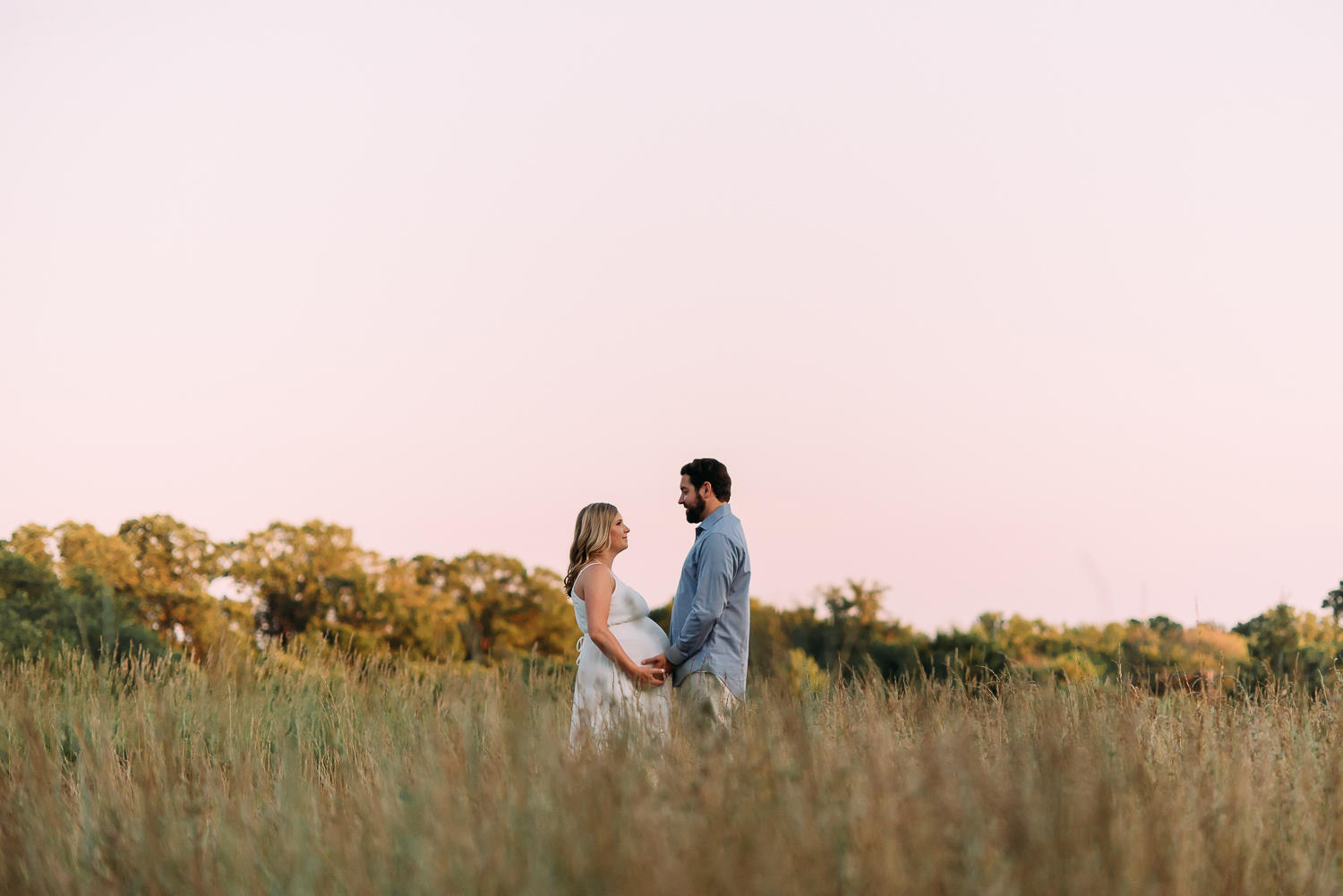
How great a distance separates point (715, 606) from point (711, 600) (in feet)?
0.13

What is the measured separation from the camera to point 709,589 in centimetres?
530

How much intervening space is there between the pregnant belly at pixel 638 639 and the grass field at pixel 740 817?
712mm

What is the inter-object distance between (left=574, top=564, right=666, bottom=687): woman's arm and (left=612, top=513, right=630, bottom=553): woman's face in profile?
20 cm

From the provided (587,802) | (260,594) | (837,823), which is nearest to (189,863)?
(587,802)

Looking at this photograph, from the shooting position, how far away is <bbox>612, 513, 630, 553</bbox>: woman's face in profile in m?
5.55

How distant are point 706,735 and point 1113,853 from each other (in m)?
1.31

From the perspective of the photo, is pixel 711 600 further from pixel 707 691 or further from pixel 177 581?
pixel 177 581

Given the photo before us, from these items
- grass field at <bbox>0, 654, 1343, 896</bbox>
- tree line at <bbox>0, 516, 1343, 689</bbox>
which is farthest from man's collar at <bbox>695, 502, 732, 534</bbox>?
tree line at <bbox>0, 516, 1343, 689</bbox>

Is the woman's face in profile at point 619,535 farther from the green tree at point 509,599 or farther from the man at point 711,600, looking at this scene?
the green tree at point 509,599

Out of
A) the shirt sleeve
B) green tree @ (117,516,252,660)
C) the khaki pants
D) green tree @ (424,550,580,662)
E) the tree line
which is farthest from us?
green tree @ (424,550,580,662)

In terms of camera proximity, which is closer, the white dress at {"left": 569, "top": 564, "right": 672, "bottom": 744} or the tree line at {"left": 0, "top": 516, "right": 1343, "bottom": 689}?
the white dress at {"left": 569, "top": 564, "right": 672, "bottom": 744}

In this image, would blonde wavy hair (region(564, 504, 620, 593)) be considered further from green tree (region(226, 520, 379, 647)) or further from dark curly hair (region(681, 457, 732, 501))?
green tree (region(226, 520, 379, 647))

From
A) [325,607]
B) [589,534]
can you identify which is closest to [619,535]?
[589,534]

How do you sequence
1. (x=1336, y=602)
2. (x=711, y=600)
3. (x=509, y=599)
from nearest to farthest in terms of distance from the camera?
(x=711, y=600) → (x=1336, y=602) → (x=509, y=599)
